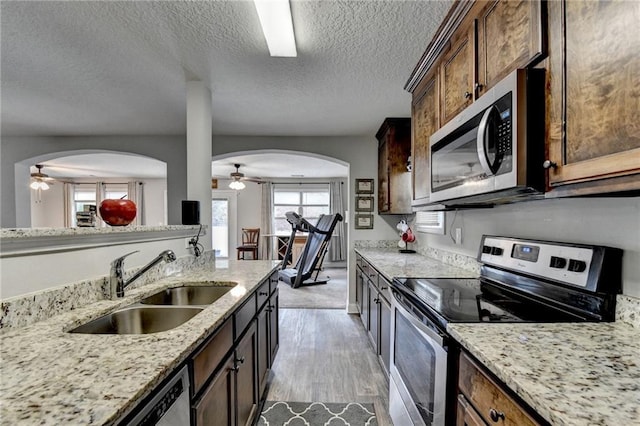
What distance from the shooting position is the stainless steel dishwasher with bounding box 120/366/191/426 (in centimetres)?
70

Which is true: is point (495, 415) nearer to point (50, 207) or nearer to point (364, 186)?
point (364, 186)

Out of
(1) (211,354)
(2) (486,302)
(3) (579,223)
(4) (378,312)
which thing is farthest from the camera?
(4) (378,312)

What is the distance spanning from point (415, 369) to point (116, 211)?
5.63ft

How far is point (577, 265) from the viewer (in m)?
1.19

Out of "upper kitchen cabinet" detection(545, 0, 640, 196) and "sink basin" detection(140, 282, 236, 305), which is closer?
"upper kitchen cabinet" detection(545, 0, 640, 196)

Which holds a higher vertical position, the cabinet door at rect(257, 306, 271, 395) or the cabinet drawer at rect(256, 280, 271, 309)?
the cabinet drawer at rect(256, 280, 271, 309)

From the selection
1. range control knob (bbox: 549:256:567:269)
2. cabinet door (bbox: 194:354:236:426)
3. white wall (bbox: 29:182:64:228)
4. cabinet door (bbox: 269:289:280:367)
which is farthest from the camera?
white wall (bbox: 29:182:64:228)

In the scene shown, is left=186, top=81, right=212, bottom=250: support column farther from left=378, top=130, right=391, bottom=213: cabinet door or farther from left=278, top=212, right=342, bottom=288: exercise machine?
left=278, top=212, right=342, bottom=288: exercise machine

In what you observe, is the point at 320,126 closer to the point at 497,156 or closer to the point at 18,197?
the point at 497,156

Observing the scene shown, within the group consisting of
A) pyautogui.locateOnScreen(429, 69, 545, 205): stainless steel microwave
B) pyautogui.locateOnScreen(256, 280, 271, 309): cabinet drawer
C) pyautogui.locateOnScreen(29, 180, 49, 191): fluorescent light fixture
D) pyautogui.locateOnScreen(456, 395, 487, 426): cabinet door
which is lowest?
pyautogui.locateOnScreen(456, 395, 487, 426): cabinet door

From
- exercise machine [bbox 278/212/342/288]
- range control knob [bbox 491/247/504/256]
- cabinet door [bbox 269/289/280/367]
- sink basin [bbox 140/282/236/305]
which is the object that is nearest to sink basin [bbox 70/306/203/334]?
sink basin [bbox 140/282/236/305]

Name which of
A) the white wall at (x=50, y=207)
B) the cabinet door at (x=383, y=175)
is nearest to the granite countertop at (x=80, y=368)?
the cabinet door at (x=383, y=175)

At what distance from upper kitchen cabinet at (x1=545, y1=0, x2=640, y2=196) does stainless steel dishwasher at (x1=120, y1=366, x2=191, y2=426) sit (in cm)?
130

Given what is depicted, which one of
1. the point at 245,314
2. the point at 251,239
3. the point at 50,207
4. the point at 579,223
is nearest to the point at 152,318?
the point at 245,314
